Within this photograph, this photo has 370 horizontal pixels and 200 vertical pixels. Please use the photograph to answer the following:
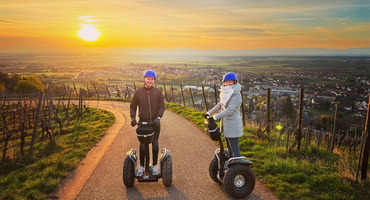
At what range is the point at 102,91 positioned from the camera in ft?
142

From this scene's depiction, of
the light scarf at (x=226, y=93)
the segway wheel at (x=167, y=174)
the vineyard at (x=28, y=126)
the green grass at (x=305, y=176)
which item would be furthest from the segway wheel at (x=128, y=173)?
the vineyard at (x=28, y=126)

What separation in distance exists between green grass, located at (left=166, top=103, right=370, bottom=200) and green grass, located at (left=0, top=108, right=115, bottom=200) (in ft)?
18.0

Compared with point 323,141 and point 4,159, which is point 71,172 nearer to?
point 4,159

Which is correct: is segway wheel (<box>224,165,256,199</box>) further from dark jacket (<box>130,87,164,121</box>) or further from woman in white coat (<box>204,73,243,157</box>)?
dark jacket (<box>130,87,164,121</box>)

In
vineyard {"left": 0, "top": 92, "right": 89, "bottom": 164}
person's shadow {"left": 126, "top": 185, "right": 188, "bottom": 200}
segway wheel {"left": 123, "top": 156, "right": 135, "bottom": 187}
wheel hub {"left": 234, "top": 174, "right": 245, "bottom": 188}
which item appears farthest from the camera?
vineyard {"left": 0, "top": 92, "right": 89, "bottom": 164}

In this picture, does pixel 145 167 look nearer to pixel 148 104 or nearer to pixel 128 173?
pixel 128 173

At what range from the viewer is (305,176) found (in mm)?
6547

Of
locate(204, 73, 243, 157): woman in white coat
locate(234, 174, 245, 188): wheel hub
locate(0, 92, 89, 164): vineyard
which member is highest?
locate(204, 73, 243, 157): woman in white coat

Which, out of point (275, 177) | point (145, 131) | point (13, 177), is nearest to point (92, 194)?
point (145, 131)

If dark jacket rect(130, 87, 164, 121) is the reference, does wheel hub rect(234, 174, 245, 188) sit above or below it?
below

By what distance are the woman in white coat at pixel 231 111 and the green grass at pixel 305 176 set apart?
5.28 ft

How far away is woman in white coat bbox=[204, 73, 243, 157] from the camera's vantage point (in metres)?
5.36

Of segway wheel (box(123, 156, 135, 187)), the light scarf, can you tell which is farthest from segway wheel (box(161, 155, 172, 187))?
the light scarf

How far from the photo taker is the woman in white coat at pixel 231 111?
17.6 feet
